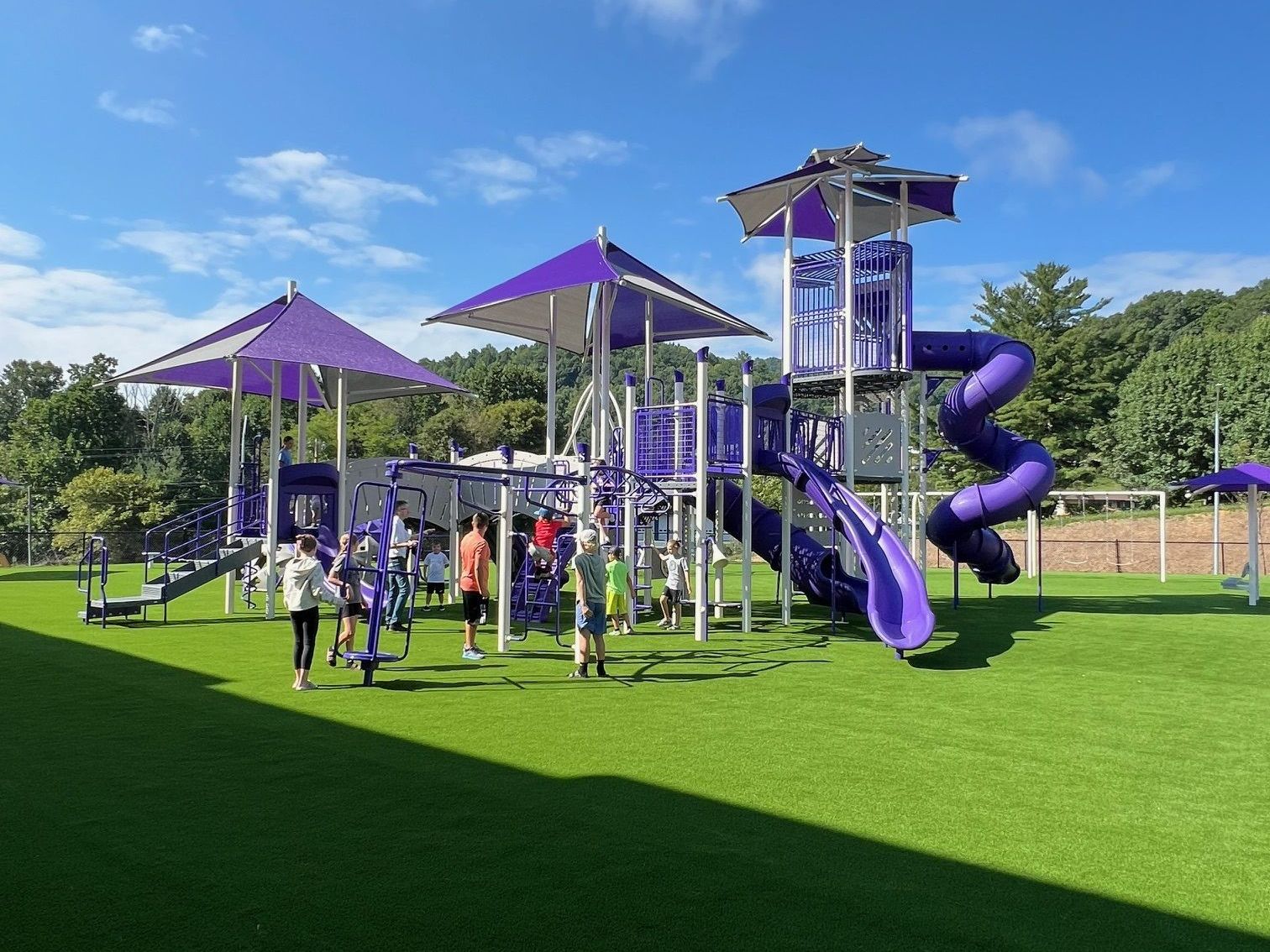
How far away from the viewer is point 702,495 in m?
15.8

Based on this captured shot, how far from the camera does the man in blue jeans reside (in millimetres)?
14586

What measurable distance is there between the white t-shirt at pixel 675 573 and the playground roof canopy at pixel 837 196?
7.79 m

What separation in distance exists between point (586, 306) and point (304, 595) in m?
13.2

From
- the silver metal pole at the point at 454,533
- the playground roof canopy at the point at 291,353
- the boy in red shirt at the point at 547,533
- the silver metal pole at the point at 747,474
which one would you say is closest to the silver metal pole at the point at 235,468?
the playground roof canopy at the point at 291,353

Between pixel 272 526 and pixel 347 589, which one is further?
pixel 272 526

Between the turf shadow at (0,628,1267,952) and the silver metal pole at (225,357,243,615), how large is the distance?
11720mm

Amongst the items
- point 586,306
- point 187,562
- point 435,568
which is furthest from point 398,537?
point 586,306

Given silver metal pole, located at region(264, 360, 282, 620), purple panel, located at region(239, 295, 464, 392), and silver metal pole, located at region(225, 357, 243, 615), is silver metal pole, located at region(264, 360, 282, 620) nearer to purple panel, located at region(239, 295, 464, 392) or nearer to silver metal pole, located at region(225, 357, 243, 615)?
purple panel, located at region(239, 295, 464, 392)

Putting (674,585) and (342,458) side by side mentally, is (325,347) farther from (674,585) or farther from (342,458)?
(674,585)

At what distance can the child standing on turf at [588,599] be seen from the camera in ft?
35.6

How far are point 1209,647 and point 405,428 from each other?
213 feet

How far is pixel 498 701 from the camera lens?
9719mm

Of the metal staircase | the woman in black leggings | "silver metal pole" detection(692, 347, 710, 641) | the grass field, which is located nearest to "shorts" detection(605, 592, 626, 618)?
the grass field

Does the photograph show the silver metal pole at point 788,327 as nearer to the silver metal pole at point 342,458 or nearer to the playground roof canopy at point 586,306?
the playground roof canopy at point 586,306
